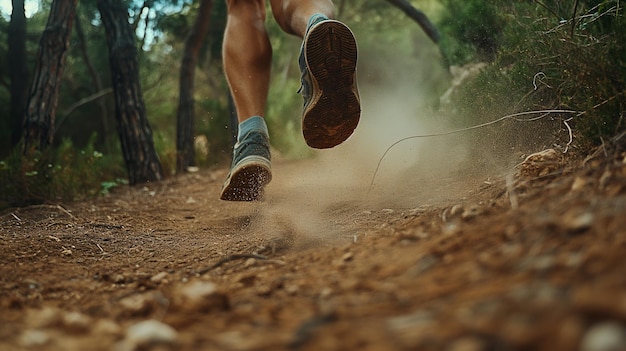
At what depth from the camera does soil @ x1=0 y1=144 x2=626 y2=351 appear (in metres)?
0.63

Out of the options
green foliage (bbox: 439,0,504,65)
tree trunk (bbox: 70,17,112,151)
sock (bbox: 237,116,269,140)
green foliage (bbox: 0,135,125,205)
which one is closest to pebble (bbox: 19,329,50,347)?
sock (bbox: 237,116,269,140)

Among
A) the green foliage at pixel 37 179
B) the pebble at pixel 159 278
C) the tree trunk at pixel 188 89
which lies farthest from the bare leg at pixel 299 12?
the tree trunk at pixel 188 89

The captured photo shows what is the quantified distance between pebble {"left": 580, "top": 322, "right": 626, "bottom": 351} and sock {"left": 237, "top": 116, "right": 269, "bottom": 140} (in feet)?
5.63

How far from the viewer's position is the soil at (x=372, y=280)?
63 cm

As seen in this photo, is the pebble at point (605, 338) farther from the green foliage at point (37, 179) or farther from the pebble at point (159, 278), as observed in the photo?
the green foliage at point (37, 179)

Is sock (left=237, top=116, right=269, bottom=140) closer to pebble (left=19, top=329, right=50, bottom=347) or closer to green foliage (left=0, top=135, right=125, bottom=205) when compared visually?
pebble (left=19, top=329, right=50, bottom=347)

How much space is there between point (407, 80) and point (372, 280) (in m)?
8.55

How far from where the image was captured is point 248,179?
6.95 feet

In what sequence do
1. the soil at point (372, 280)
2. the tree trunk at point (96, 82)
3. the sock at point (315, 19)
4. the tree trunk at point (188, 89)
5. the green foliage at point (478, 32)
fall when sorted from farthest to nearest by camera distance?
the tree trunk at point (96, 82)
the tree trunk at point (188, 89)
the green foliage at point (478, 32)
the sock at point (315, 19)
the soil at point (372, 280)

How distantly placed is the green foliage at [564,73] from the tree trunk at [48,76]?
299 cm

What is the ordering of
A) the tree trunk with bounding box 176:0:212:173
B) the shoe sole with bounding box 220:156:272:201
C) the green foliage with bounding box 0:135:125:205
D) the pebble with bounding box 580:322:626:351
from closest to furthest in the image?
the pebble with bounding box 580:322:626:351
the shoe sole with bounding box 220:156:272:201
the green foliage with bounding box 0:135:125:205
the tree trunk with bounding box 176:0:212:173

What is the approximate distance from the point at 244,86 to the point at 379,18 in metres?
10.4

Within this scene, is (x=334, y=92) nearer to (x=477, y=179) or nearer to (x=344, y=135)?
(x=344, y=135)

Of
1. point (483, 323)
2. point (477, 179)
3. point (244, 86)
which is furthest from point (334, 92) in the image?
point (483, 323)
